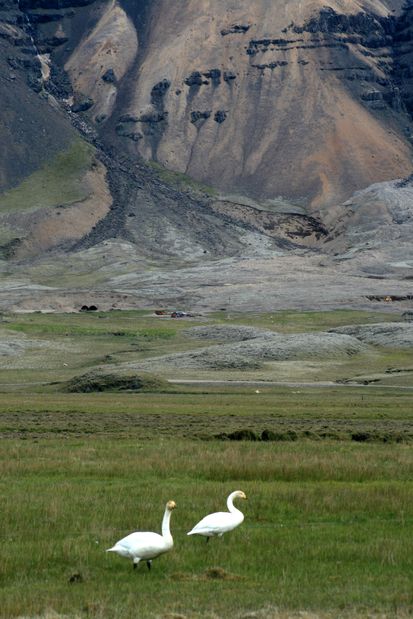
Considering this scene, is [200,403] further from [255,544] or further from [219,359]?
[255,544]

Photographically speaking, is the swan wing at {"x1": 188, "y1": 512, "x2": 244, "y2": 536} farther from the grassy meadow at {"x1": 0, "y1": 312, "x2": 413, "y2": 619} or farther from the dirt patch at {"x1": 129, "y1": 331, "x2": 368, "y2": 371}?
the dirt patch at {"x1": 129, "y1": 331, "x2": 368, "y2": 371}

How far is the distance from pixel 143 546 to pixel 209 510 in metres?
6.20

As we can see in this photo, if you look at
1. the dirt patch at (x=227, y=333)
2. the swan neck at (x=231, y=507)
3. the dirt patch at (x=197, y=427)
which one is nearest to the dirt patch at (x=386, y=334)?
the dirt patch at (x=227, y=333)

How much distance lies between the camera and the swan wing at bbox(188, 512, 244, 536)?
21.0 m

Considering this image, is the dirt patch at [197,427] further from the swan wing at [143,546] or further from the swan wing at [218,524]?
the swan wing at [143,546]

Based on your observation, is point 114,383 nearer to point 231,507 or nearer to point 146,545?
point 231,507

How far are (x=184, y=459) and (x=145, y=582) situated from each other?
14.0m

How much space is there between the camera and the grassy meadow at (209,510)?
59.3 feet

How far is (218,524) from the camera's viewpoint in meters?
21.0

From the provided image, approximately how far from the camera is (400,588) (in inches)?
730

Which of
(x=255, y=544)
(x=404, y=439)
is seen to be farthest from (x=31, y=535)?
(x=404, y=439)

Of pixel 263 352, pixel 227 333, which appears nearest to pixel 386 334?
pixel 227 333

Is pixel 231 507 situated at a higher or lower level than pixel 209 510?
higher

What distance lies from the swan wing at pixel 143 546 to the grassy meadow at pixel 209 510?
470 millimetres
